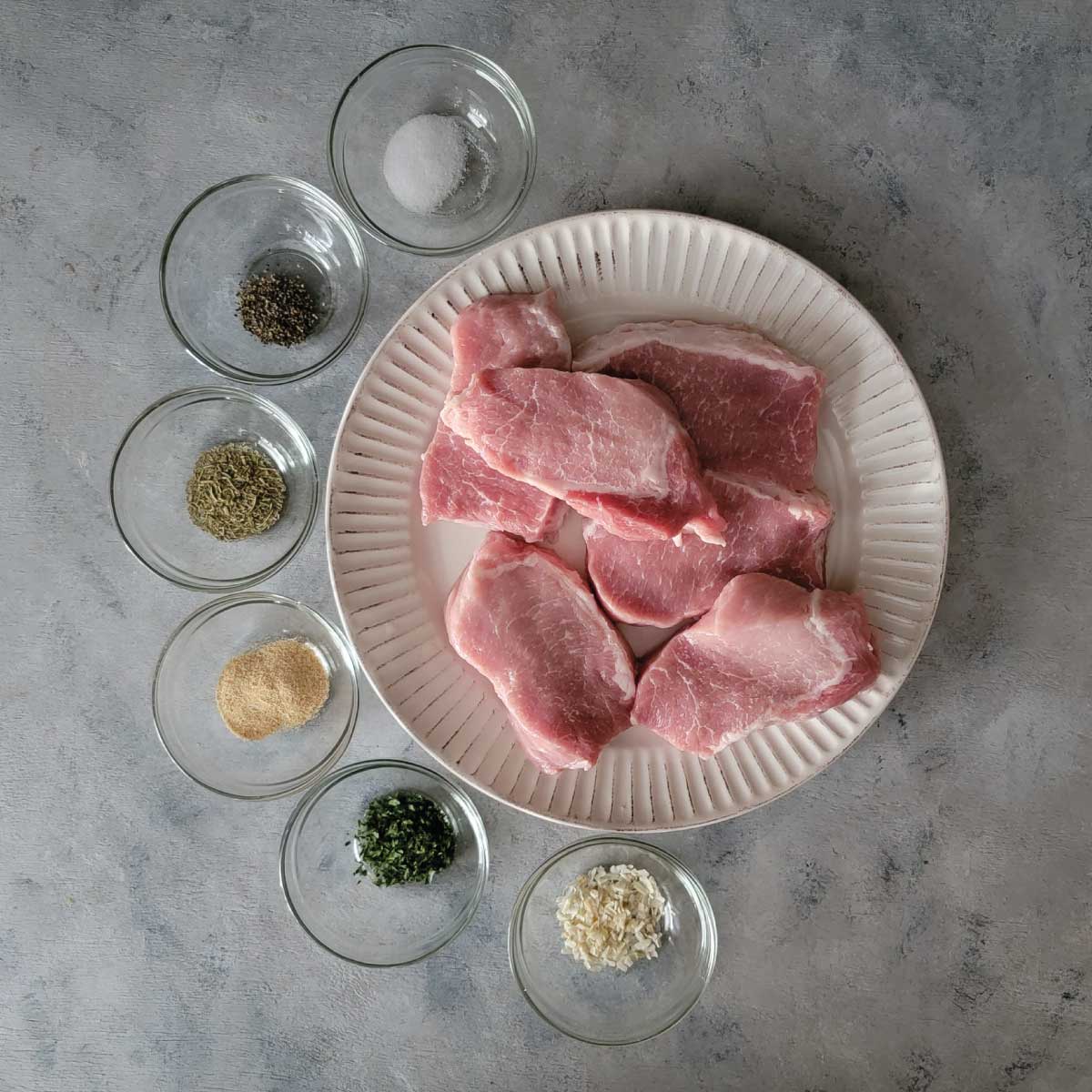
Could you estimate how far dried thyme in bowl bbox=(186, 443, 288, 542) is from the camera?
248 centimetres

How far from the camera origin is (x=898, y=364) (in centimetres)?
231

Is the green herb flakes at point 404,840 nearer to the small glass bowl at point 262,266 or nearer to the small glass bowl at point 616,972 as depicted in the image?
the small glass bowl at point 616,972

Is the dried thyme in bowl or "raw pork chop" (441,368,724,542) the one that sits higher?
"raw pork chop" (441,368,724,542)

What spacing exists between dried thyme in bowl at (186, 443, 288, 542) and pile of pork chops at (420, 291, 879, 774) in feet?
1.69

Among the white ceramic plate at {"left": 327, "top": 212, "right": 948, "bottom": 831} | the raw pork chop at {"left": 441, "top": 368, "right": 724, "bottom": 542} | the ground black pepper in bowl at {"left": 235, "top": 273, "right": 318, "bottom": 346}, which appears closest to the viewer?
the raw pork chop at {"left": 441, "top": 368, "right": 724, "bottom": 542}

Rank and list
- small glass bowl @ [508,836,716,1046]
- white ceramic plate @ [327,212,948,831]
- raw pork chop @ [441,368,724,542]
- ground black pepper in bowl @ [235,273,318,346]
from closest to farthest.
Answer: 1. raw pork chop @ [441,368,724,542]
2. white ceramic plate @ [327,212,948,831]
3. ground black pepper in bowl @ [235,273,318,346]
4. small glass bowl @ [508,836,716,1046]

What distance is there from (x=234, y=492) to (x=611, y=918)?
169 cm

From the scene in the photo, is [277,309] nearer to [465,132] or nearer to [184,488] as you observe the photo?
[184,488]

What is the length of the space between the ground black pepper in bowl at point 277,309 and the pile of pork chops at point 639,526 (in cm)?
51

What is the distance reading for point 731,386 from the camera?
2348 millimetres

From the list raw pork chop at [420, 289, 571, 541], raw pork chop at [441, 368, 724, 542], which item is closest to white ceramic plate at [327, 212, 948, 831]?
raw pork chop at [420, 289, 571, 541]

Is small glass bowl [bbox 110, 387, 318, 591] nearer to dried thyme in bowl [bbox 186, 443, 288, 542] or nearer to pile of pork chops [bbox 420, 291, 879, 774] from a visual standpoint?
dried thyme in bowl [bbox 186, 443, 288, 542]

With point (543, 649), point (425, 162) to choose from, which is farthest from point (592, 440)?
point (425, 162)

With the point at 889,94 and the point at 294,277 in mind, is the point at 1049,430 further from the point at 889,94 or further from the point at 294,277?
the point at 294,277
